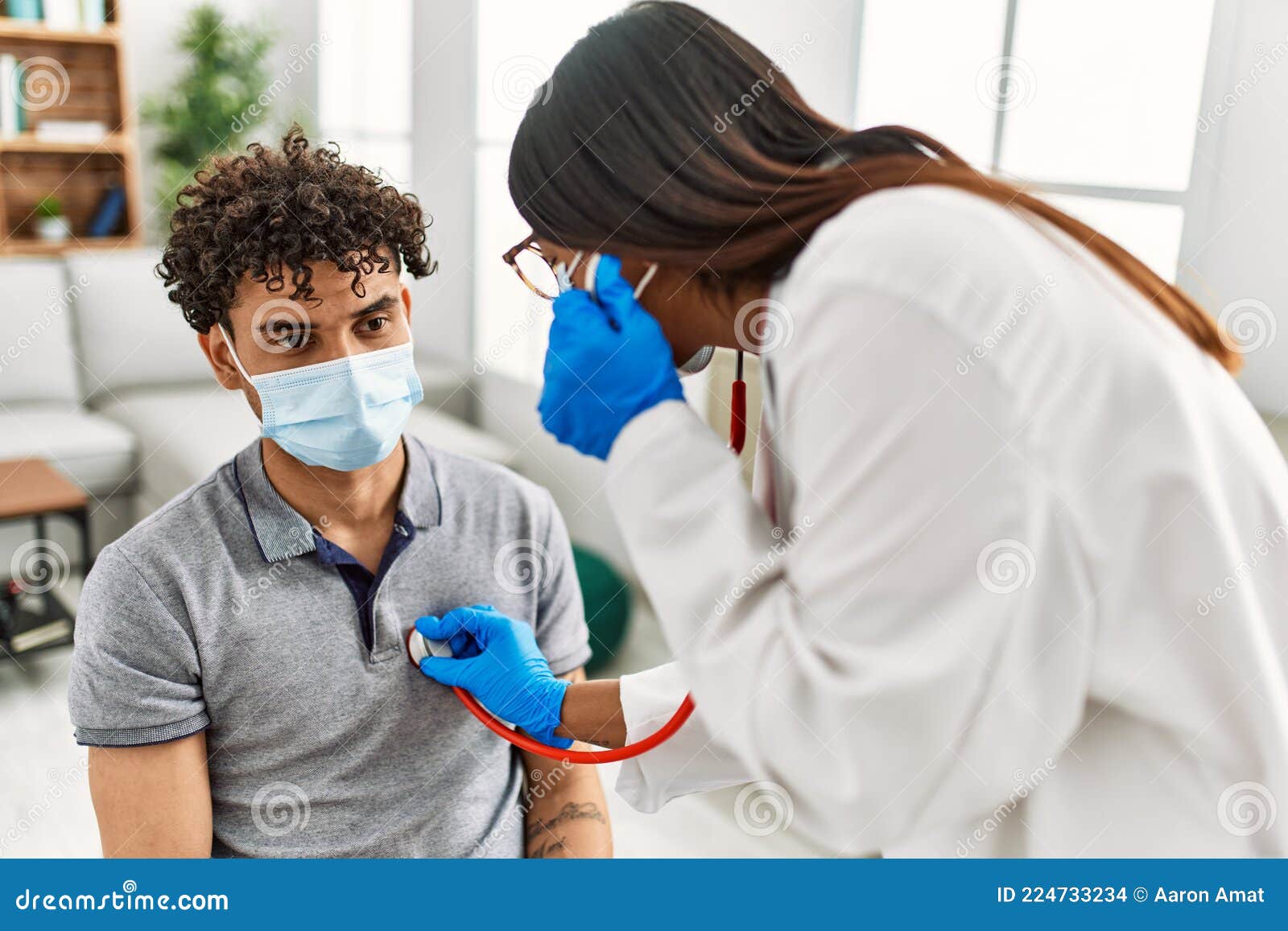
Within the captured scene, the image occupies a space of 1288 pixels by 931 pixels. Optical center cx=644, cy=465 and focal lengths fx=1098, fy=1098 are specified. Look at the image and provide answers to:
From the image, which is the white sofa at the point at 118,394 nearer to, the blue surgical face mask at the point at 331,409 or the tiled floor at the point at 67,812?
the tiled floor at the point at 67,812

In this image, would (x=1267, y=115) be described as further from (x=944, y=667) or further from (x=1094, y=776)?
(x=944, y=667)

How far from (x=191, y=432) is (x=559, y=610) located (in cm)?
253

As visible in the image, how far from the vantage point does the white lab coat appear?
0.74m

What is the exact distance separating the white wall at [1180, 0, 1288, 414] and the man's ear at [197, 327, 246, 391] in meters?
1.42

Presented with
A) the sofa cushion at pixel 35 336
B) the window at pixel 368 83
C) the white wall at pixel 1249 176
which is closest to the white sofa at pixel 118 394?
the sofa cushion at pixel 35 336

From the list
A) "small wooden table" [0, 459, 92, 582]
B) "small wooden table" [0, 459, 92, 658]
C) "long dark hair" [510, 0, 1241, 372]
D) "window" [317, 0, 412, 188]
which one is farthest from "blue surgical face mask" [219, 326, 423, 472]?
"window" [317, 0, 412, 188]

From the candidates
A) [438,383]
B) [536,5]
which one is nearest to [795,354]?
[536,5]

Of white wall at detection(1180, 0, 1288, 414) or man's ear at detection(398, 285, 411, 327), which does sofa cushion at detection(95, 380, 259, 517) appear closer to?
man's ear at detection(398, 285, 411, 327)

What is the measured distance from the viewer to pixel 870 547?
76 centimetres

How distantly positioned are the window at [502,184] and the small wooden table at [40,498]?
1.46m

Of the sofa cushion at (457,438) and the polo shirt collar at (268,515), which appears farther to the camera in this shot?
the sofa cushion at (457,438)

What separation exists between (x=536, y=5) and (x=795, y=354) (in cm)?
299

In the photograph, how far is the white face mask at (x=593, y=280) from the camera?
3.10 ft

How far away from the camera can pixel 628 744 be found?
129 cm
